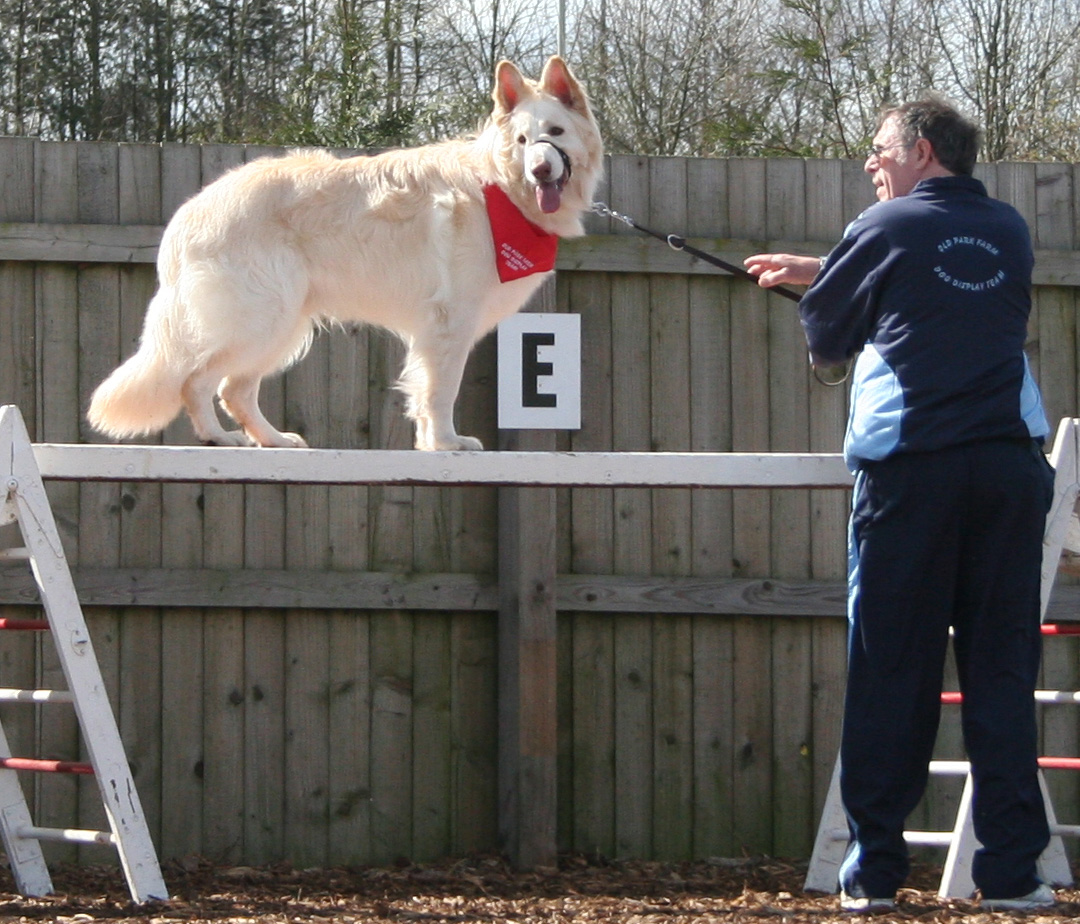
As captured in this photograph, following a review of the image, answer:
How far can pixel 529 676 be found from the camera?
509cm

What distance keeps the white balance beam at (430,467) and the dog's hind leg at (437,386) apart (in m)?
0.33

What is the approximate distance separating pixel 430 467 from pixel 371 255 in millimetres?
756

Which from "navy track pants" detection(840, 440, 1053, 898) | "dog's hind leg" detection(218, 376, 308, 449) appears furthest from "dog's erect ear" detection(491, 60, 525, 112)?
"navy track pants" detection(840, 440, 1053, 898)

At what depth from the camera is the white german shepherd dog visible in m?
3.99

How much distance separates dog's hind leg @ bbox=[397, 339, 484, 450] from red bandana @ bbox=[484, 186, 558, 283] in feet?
0.90

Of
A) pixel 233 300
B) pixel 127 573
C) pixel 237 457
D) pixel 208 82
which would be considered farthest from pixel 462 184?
pixel 208 82

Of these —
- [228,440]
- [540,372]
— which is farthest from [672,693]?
[228,440]

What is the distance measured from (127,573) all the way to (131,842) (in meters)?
1.59

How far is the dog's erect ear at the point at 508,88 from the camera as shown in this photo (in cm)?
404

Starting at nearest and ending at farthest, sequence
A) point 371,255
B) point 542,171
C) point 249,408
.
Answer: point 542,171 < point 371,255 < point 249,408

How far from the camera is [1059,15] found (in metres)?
11.1

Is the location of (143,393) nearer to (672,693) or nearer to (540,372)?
(540,372)

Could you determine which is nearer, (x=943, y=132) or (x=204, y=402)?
(x=943, y=132)

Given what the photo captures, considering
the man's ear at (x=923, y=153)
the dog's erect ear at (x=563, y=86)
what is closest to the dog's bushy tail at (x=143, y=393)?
the dog's erect ear at (x=563, y=86)
